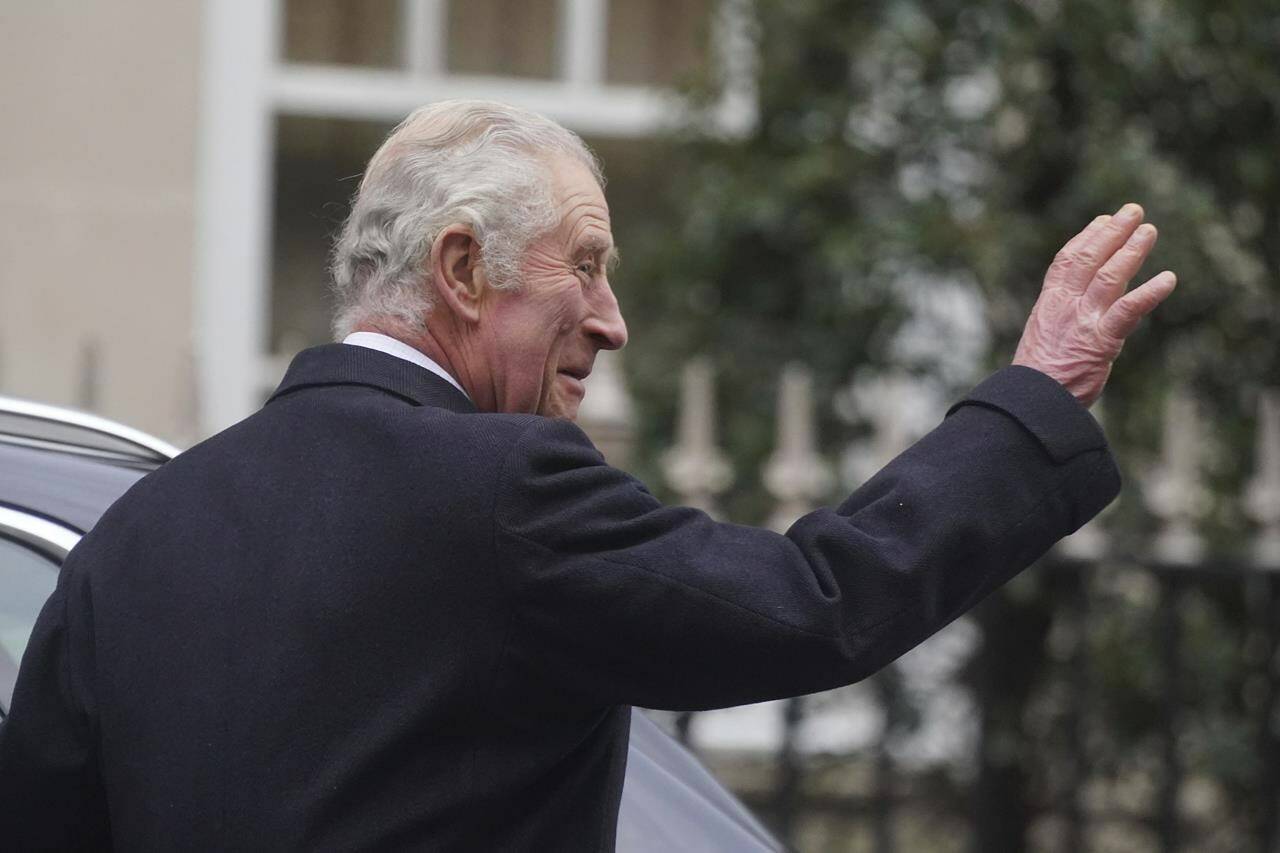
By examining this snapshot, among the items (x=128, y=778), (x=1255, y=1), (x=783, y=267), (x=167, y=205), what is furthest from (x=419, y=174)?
(x=167, y=205)

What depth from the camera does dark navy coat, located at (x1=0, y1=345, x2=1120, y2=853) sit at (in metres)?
1.58

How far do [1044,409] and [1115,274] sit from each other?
174 mm

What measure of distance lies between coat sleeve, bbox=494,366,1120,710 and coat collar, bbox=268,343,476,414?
0.15 m

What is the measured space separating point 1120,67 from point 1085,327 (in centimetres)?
326

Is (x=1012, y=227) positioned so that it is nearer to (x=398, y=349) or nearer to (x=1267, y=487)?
(x=1267, y=487)

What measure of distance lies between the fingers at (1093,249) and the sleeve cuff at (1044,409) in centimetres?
12

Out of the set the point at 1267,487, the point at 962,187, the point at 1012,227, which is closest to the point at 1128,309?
the point at 1012,227

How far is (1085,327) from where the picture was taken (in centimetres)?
180

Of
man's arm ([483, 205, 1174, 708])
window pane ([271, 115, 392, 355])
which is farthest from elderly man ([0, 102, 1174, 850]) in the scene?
window pane ([271, 115, 392, 355])

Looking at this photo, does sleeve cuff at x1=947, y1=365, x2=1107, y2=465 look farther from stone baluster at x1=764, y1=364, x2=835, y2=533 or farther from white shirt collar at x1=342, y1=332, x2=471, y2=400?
stone baluster at x1=764, y1=364, x2=835, y2=533

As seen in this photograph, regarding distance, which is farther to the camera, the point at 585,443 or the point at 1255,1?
the point at 1255,1

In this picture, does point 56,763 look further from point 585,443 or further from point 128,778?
point 585,443

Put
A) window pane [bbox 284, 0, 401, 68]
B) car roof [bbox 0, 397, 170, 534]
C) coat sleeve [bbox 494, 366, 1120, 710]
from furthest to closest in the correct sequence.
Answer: window pane [bbox 284, 0, 401, 68] < car roof [bbox 0, 397, 170, 534] < coat sleeve [bbox 494, 366, 1120, 710]

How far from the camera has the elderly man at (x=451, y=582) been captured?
158 cm
